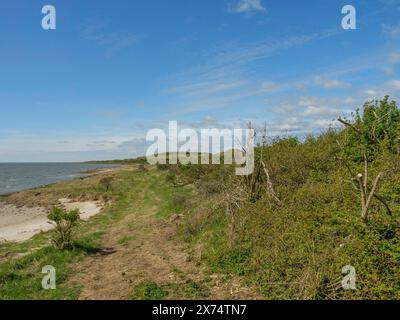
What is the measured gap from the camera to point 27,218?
1207 inches

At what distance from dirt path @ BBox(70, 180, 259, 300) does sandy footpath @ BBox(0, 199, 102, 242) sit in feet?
27.5

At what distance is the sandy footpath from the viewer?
2288cm

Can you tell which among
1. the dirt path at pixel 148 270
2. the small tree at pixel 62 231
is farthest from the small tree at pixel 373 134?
the small tree at pixel 62 231

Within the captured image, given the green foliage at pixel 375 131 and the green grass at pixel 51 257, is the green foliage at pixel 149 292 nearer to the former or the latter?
the green grass at pixel 51 257

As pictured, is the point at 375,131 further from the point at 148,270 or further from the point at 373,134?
the point at 148,270

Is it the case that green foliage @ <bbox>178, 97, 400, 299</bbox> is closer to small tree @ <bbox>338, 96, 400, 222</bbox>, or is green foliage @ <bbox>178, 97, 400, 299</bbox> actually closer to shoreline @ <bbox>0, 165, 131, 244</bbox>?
small tree @ <bbox>338, 96, 400, 222</bbox>

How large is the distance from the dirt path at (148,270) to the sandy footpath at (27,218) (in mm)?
8368

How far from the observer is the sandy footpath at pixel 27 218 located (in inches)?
901

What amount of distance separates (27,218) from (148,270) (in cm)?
2342

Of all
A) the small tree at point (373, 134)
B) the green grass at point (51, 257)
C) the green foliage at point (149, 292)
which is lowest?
the green grass at point (51, 257)

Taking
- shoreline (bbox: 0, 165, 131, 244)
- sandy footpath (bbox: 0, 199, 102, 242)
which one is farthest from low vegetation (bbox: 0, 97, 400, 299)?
shoreline (bbox: 0, 165, 131, 244)
